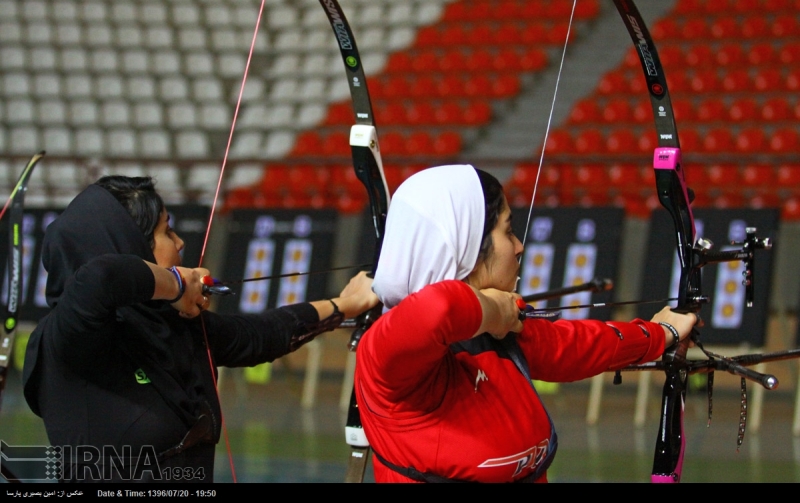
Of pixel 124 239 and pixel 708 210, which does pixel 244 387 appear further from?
pixel 124 239

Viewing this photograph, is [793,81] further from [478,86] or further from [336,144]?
[336,144]

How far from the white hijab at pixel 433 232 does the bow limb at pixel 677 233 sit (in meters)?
0.63

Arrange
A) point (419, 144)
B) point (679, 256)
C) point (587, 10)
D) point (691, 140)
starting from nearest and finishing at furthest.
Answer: point (679, 256)
point (691, 140)
point (419, 144)
point (587, 10)

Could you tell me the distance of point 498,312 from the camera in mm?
1409

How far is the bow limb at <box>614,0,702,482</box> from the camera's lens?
6.25ft

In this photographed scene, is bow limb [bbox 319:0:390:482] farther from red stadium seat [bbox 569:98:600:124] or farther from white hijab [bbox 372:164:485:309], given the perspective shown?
red stadium seat [bbox 569:98:600:124]

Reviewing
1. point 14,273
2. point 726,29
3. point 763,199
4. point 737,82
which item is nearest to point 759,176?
point 763,199

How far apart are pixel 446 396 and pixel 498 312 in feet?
0.51

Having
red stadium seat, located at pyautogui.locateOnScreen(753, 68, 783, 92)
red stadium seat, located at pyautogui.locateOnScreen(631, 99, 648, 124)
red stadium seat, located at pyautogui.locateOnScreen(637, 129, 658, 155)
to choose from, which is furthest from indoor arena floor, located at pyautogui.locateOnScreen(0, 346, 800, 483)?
red stadium seat, located at pyautogui.locateOnScreen(753, 68, 783, 92)

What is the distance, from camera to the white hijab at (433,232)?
4.73 ft

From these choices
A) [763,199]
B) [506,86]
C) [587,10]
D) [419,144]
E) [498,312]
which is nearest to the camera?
[498,312]

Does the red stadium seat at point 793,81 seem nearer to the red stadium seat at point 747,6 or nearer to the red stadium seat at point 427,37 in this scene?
A: the red stadium seat at point 747,6

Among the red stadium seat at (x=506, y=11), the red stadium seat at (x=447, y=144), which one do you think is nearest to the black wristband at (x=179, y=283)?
the red stadium seat at (x=447, y=144)
